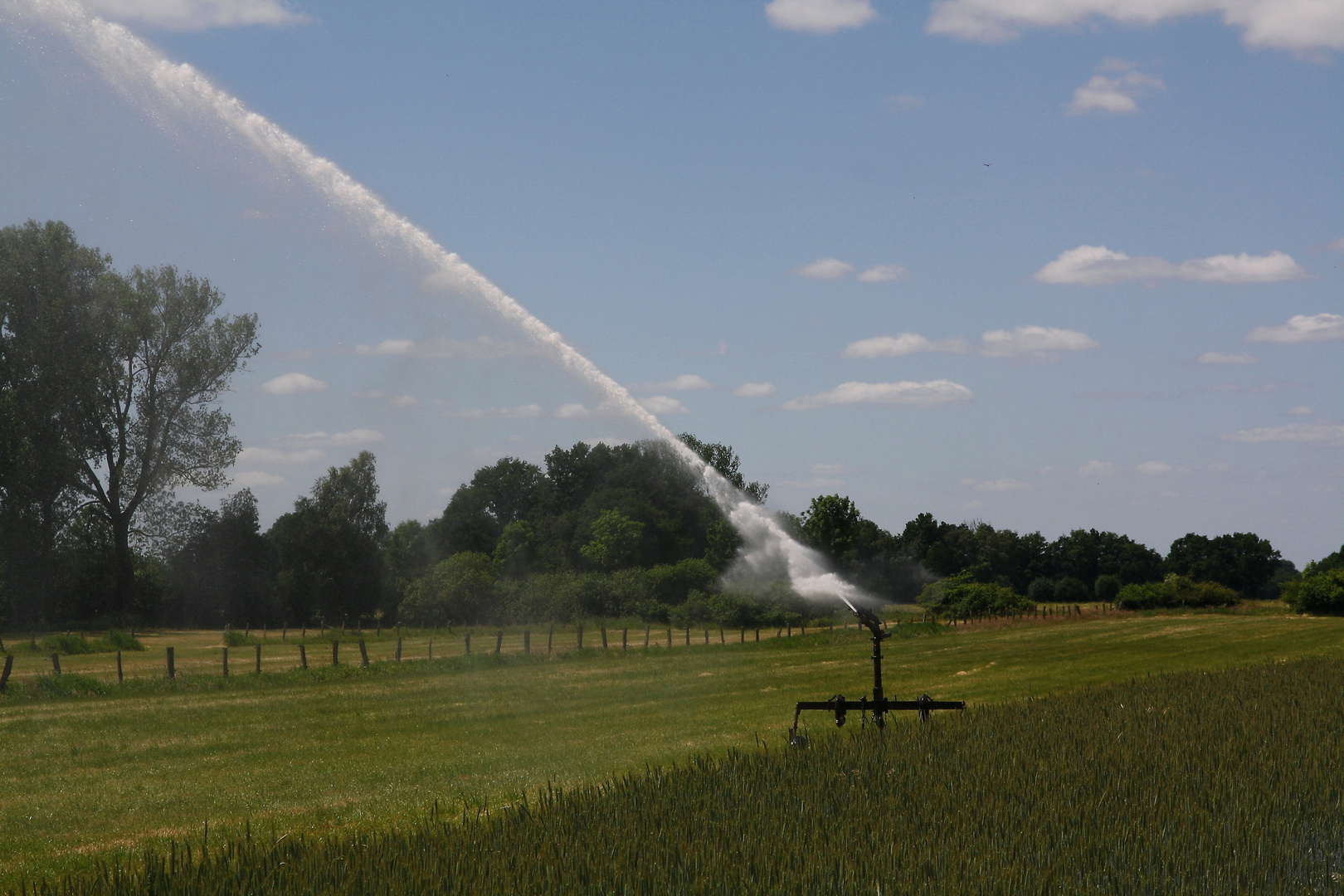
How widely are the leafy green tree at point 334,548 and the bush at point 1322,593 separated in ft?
205

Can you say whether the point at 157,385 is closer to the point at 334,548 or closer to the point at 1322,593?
the point at 334,548

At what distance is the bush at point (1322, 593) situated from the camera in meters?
63.5

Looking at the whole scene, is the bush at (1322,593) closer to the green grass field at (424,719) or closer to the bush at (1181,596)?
the green grass field at (424,719)

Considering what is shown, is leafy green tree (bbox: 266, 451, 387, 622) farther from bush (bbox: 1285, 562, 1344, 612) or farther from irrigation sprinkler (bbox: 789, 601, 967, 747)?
irrigation sprinkler (bbox: 789, 601, 967, 747)

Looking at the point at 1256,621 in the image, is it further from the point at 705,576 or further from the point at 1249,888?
the point at 1249,888

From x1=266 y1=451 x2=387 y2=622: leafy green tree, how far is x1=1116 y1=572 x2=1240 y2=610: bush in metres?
59.9

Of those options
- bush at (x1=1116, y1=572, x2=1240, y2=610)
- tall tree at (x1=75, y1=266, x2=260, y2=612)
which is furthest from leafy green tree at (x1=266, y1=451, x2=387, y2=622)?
bush at (x1=1116, y1=572, x2=1240, y2=610)

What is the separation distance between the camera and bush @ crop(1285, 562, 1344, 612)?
208 feet

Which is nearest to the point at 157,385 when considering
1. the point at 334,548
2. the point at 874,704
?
the point at 334,548

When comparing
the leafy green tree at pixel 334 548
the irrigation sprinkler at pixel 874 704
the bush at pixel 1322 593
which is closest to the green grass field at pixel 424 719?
the irrigation sprinkler at pixel 874 704

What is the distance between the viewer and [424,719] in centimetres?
2820

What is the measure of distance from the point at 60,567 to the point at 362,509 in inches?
956

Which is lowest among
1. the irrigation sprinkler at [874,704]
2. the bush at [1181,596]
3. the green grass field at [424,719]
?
the bush at [1181,596]

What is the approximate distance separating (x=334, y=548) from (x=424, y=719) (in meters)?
61.7
